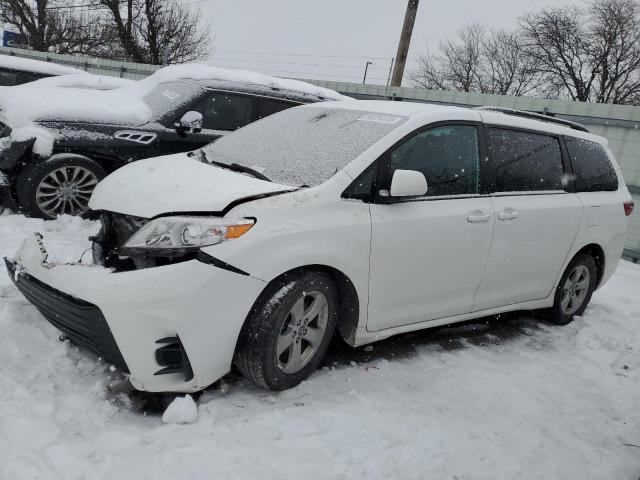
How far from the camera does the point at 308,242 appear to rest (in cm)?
292

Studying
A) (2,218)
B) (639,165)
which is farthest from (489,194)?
(639,165)

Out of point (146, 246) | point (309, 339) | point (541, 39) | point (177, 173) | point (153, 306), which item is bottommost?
point (309, 339)

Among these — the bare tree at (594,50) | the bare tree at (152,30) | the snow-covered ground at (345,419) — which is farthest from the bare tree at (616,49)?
the snow-covered ground at (345,419)

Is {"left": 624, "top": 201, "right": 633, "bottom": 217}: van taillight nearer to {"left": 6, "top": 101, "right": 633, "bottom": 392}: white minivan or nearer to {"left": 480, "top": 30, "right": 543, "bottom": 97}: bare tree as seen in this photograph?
{"left": 6, "top": 101, "right": 633, "bottom": 392}: white minivan

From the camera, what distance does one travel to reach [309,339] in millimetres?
3158

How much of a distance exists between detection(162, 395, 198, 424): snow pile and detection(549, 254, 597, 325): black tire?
3.33 m

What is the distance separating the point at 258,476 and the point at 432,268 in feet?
5.67

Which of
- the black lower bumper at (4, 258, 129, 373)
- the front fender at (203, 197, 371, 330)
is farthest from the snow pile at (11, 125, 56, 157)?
the front fender at (203, 197, 371, 330)

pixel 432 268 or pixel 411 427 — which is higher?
pixel 432 268

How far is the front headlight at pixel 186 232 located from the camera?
2.69m

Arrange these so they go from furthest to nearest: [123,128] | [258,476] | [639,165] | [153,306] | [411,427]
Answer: [639,165] → [123,128] → [411,427] → [153,306] → [258,476]

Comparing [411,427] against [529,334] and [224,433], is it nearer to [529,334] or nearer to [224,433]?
[224,433]

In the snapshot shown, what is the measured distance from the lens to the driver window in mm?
3426

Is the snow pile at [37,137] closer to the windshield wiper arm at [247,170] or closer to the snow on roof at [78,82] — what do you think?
the snow on roof at [78,82]
